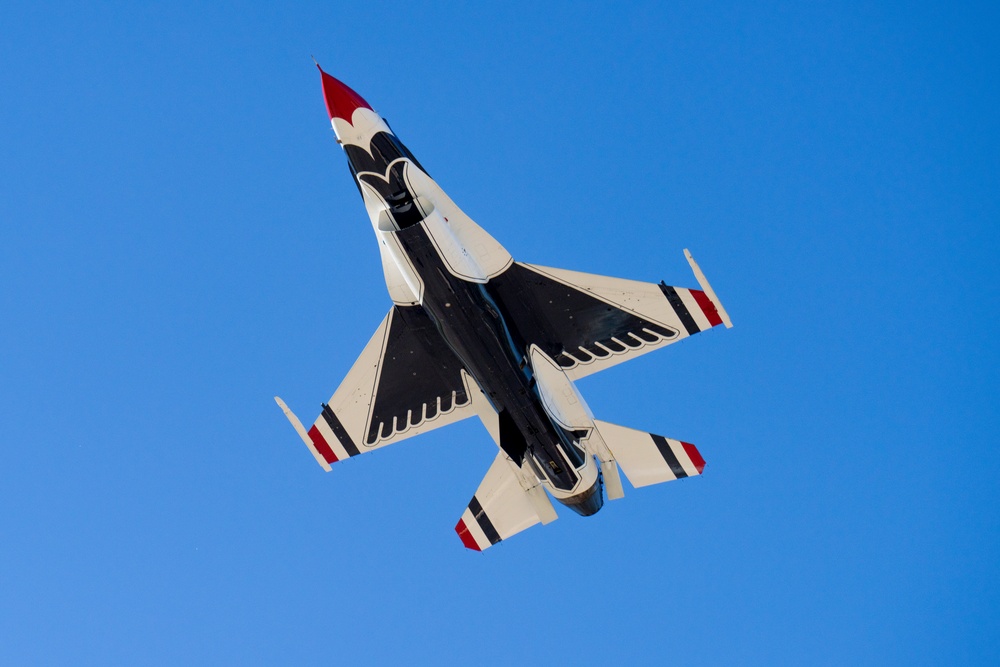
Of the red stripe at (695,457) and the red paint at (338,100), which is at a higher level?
the red paint at (338,100)

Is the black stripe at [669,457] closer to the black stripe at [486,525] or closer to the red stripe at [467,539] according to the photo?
the black stripe at [486,525]

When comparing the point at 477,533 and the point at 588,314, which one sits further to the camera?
the point at 588,314

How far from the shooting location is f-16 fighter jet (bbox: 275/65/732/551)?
21500mm

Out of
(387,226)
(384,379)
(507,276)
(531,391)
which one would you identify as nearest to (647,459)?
(531,391)

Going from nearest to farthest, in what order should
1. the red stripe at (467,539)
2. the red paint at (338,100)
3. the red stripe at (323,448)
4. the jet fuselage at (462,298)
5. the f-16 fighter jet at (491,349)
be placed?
the jet fuselage at (462,298) < the f-16 fighter jet at (491,349) < the red stripe at (467,539) < the red paint at (338,100) < the red stripe at (323,448)

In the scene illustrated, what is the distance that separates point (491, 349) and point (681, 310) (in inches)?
232

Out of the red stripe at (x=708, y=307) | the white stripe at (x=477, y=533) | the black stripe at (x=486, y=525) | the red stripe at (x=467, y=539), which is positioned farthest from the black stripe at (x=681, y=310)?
the red stripe at (x=467, y=539)

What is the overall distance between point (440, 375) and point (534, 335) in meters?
3.28

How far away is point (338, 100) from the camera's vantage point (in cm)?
2302

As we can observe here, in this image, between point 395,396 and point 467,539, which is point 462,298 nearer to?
point 395,396

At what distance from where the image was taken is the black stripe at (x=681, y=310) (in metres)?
22.5

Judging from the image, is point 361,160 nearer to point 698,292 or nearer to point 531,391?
point 531,391

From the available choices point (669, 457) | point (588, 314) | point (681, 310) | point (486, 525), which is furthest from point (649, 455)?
point (486, 525)

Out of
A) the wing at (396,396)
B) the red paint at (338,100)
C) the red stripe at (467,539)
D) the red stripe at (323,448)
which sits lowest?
the red stripe at (467,539)
